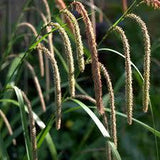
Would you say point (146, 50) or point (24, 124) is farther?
point (24, 124)

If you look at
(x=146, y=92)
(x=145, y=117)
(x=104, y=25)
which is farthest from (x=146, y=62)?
(x=104, y=25)

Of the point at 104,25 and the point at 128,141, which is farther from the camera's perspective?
the point at 104,25

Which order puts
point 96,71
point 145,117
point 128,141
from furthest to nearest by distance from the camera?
1. point 145,117
2. point 128,141
3. point 96,71

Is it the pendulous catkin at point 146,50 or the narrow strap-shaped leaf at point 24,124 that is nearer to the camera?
the pendulous catkin at point 146,50

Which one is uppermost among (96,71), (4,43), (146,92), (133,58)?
(96,71)

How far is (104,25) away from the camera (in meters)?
4.65

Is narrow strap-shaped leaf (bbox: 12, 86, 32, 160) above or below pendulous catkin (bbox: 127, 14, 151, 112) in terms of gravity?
below

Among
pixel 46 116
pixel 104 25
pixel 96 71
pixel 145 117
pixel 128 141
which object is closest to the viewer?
pixel 96 71

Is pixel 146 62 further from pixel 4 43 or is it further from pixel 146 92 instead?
pixel 4 43

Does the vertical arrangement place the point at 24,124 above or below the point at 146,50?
below

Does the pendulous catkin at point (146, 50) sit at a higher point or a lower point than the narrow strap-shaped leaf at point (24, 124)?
higher

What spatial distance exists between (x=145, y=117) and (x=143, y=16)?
1334 millimetres

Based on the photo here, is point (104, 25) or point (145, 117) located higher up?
point (104, 25)

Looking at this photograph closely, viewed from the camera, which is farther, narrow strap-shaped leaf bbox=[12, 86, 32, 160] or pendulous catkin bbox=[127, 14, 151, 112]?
narrow strap-shaped leaf bbox=[12, 86, 32, 160]
